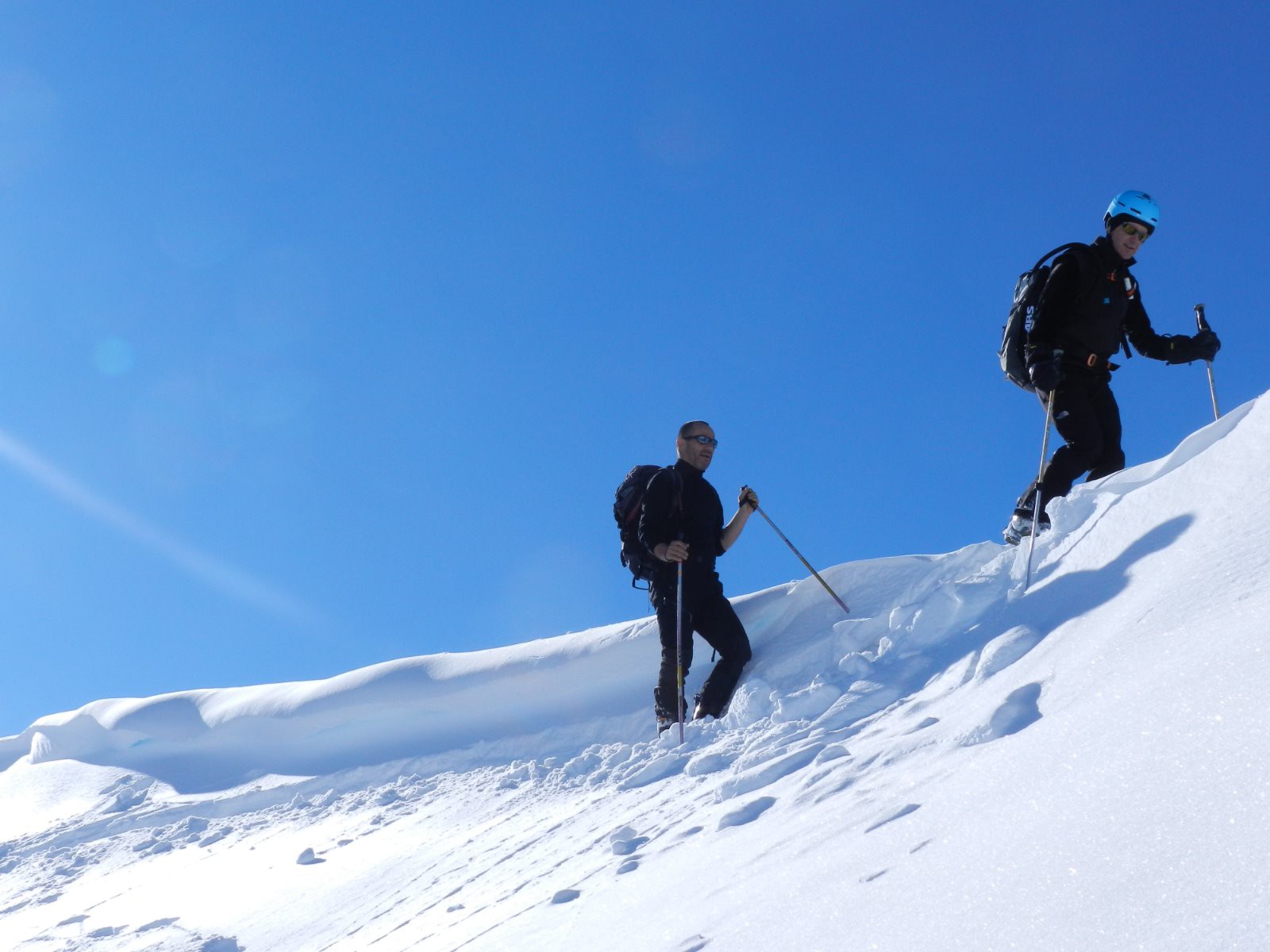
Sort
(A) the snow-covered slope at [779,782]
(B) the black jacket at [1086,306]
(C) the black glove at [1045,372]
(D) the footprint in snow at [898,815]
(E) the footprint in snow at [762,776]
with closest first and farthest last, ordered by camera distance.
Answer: (A) the snow-covered slope at [779,782] → (D) the footprint in snow at [898,815] → (E) the footprint in snow at [762,776] → (C) the black glove at [1045,372] → (B) the black jacket at [1086,306]

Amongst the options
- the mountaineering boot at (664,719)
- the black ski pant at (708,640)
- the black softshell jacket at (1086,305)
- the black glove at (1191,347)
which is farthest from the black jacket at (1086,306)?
the mountaineering boot at (664,719)

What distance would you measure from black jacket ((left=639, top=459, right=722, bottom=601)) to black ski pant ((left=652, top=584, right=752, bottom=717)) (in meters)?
0.09

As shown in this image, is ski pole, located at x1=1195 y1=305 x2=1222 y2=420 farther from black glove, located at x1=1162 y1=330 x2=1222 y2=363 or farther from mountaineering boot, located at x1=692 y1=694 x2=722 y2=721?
mountaineering boot, located at x1=692 y1=694 x2=722 y2=721

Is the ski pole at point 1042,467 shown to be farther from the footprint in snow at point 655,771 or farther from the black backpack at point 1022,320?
the footprint in snow at point 655,771

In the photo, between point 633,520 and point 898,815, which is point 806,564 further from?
point 898,815

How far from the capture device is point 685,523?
652 cm

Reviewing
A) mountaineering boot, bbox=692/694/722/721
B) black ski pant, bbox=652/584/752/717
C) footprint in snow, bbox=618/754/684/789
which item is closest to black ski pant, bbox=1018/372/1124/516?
black ski pant, bbox=652/584/752/717

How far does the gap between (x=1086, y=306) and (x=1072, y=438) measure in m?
0.76

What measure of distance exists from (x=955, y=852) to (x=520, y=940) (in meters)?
1.45

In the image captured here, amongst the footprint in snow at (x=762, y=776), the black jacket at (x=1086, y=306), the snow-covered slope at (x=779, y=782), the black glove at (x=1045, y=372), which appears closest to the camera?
the snow-covered slope at (x=779, y=782)

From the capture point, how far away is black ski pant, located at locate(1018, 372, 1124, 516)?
585 cm

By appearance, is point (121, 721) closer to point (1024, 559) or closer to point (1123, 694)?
point (1024, 559)

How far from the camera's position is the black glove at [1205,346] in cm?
645

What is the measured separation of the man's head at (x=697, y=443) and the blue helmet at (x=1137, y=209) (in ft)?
8.99
